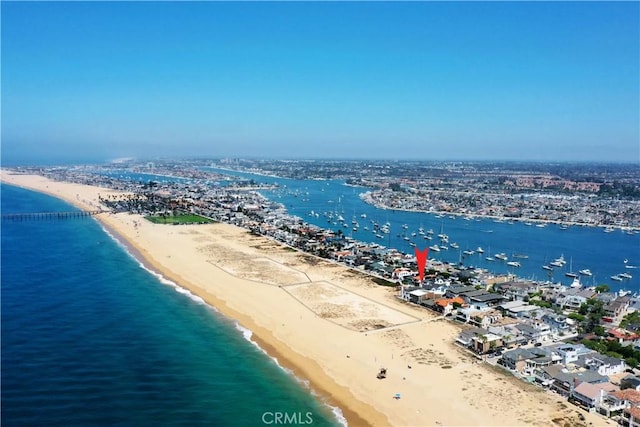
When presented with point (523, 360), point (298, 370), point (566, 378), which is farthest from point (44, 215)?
point (566, 378)

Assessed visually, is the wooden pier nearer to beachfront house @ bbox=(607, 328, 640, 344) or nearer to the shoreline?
the shoreline

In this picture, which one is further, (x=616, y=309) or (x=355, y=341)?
(x=616, y=309)

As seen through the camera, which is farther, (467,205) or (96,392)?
(467,205)

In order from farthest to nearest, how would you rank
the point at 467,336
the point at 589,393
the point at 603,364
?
the point at 467,336, the point at 603,364, the point at 589,393

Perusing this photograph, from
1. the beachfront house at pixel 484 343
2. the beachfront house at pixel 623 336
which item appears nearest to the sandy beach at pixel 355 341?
the beachfront house at pixel 484 343

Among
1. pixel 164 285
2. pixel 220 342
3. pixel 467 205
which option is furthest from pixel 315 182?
pixel 220 342

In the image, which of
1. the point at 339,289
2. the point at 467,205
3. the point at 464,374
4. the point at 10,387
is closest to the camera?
the point at 10,387

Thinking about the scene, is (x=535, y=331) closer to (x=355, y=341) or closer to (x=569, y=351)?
(x=569, y=351)

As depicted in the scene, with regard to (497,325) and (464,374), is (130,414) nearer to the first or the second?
(464,374)

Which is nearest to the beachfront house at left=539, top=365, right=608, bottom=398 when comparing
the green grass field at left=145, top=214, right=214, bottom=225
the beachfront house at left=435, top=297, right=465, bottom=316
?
the beachfront house at left=435, top=297, right=465, bottom=316
